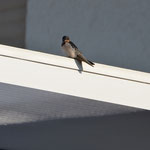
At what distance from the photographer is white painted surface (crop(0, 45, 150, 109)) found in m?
4.09

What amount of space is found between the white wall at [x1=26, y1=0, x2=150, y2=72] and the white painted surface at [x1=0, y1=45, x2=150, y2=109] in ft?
7.64

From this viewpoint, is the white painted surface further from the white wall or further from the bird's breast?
the white wall

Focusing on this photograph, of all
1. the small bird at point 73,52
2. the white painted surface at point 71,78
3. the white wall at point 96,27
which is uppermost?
the white wall at point 96,27

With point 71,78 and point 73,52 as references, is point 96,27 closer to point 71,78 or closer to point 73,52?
point 73,52

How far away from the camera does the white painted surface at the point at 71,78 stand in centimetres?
409

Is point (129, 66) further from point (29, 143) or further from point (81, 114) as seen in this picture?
point (81, 114)

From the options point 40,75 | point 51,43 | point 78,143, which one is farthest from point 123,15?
point 40,75

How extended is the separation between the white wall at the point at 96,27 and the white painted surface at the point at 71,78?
2.33 metres

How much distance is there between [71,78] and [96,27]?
105 inches

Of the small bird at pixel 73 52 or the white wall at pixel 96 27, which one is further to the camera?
the white wall at pixel 96 27

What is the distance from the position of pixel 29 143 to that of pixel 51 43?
1.39m

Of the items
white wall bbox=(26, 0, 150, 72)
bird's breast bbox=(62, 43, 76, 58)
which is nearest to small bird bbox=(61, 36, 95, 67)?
bird's breast bbox=(62, 43, 76, 58)

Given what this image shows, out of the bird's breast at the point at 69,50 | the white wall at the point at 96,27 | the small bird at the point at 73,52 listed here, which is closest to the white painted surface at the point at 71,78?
the small bird at the point at 73,52

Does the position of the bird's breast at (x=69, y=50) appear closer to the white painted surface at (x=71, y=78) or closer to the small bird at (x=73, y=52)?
the small bird at (x=73, y=52)
